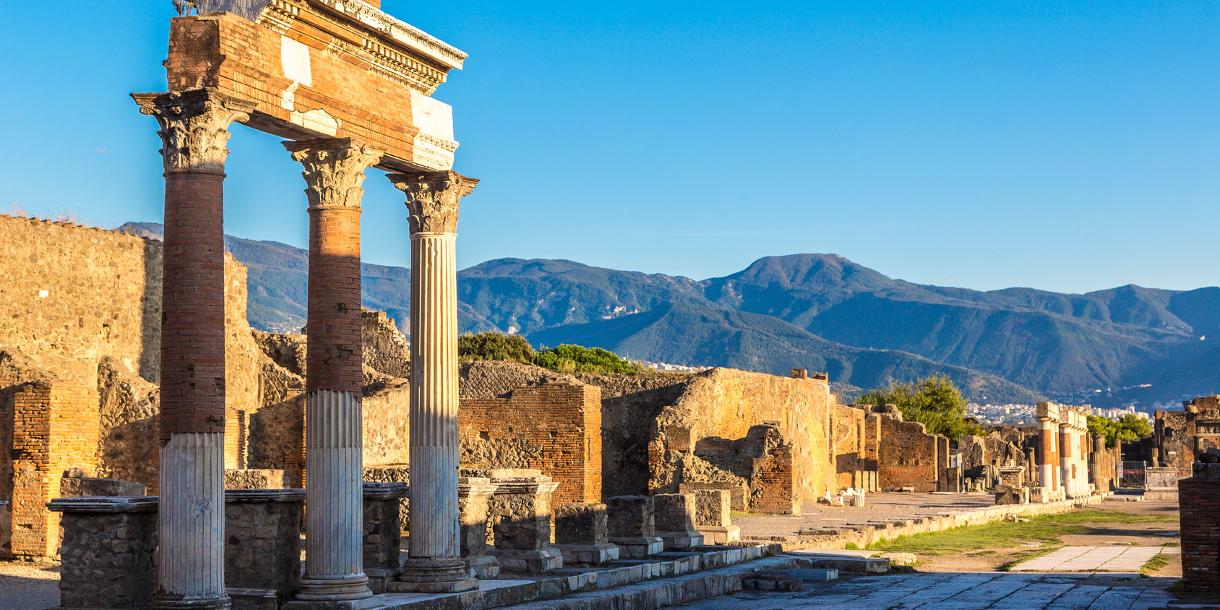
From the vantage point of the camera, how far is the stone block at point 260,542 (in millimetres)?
13727

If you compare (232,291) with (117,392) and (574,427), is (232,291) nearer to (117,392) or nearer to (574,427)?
(117,392)

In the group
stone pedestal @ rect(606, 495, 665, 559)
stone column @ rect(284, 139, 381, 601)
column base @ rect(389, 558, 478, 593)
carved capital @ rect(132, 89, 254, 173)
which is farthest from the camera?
stone pedestal @ rect(606, 495, 665, 559)

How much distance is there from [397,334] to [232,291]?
8.83 m

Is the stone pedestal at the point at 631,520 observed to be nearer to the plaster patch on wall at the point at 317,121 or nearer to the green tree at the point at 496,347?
the plaster patch on wall at the point at 317,121

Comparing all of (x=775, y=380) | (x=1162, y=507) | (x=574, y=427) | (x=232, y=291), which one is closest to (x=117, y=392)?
(x=232, y=291)

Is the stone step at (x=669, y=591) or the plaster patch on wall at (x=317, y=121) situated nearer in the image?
the plaster patch on wall at (x=317, y=121)

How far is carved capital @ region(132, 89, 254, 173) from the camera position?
1230cm

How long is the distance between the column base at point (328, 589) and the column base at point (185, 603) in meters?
1.54

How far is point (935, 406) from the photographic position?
74.1 m

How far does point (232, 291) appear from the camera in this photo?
30453mm

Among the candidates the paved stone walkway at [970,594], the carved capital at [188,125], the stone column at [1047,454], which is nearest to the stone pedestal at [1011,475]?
the stone column at [1047,454]

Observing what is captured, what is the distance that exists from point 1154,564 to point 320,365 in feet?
50.7

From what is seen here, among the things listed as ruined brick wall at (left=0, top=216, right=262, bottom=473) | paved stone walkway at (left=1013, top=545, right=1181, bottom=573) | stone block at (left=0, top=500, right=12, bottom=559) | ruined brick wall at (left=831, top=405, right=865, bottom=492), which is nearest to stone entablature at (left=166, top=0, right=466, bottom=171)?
stone block at (left=0, top=500, right=12, bottom=559)

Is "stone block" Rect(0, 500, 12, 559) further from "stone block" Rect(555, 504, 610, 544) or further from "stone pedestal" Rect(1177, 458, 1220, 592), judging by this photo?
"stone pedestal" Rect(1177, 458, 1220, 592)
